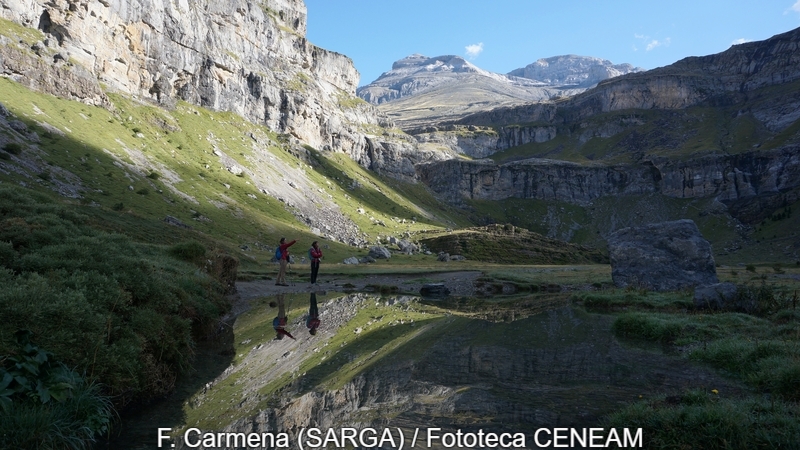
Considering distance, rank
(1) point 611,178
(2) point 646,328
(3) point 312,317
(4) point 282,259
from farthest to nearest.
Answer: (1) point 611,178
(4) point 282,259
(3) point 312,317
(2) point 646,328

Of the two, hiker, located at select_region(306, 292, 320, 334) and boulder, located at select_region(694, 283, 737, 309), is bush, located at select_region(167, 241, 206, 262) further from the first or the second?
boulder, located at select_region(694, 283, 737, 309)

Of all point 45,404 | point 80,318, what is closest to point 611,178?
point 80,318

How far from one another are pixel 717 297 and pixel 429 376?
18.5m

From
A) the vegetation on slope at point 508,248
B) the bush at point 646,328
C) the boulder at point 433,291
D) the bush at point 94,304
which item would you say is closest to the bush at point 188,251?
the bush at point 94,304

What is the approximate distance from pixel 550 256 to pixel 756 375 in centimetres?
7755

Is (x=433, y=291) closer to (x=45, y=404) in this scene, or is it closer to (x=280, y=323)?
(x=280, y=323)

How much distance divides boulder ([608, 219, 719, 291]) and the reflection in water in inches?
734

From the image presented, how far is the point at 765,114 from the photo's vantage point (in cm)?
19175

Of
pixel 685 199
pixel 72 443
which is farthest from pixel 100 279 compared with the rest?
pixel 685 199

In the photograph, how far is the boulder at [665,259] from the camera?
1334 inches

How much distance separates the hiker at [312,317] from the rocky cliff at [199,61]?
202 ft

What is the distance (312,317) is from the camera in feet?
64.3

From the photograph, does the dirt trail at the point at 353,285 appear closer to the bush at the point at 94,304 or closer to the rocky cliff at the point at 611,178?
the bush at the point at 94,304

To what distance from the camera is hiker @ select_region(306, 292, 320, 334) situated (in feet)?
56.2
